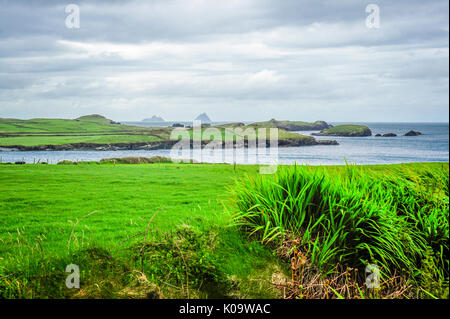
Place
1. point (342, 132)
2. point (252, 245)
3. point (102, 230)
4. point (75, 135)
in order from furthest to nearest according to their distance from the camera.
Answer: point (342, 132)
point (75, 135)
point (102, 230)
point (252, 245)

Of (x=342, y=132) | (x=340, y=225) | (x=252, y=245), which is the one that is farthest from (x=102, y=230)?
(x=342, y=132)

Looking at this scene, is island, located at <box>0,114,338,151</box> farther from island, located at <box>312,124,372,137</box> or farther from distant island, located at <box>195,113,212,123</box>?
island, located at <box>312,124,372,137</box>

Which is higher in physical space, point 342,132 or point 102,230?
point 342,132

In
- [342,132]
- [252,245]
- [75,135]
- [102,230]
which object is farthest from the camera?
[342,132]

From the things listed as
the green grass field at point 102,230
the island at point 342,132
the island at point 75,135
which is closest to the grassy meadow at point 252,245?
the green grass field at point 102,230

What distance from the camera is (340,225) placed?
3977 mm

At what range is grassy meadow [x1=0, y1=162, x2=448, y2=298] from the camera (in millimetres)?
3480

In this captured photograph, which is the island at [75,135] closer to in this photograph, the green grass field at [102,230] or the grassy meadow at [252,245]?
the green grass field at [102,230]

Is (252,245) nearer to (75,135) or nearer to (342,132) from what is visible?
(75,135)

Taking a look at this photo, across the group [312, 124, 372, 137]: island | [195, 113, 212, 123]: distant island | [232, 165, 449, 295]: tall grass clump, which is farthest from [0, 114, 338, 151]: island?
[312, 124, 372, 137]: island

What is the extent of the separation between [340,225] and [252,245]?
3.98 ft

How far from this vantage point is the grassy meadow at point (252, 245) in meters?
3.48

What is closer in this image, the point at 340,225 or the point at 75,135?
the point at 340,225

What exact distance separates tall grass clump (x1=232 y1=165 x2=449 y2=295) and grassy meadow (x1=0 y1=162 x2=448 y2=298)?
0.02 metres
